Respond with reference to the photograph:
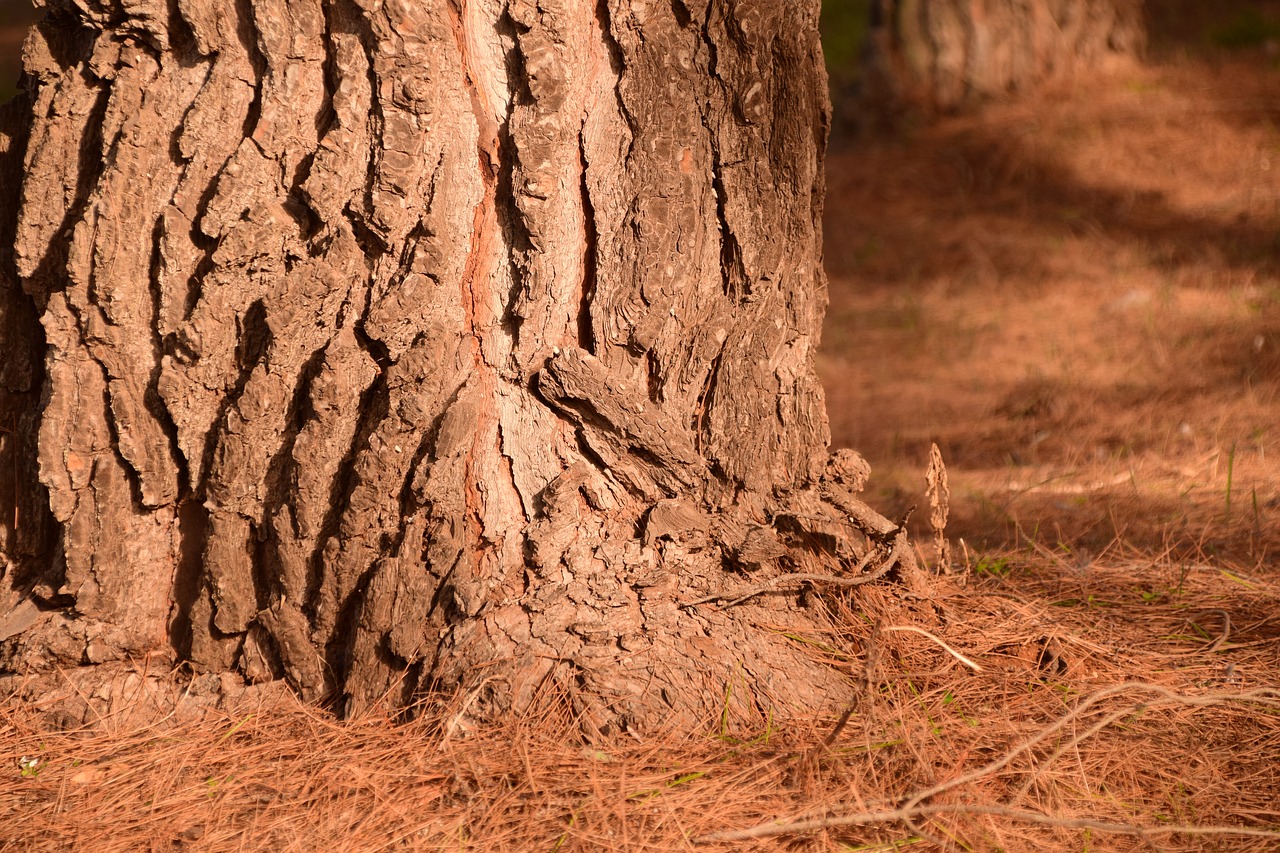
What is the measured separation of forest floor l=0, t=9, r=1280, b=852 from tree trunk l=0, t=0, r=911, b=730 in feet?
0.42

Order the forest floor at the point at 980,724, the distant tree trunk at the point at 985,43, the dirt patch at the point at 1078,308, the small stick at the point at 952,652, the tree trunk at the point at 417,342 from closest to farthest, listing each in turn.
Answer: the forest floor at the point at 980,724 < the tree trunk at the point at 417,342 < the small stick at the point at 952,652 < the dirt patch at the point at 1078,308 < the distant tree trunk at the point at 985,43

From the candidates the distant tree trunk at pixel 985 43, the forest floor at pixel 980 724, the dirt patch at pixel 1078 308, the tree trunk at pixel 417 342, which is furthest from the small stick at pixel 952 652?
the distant tree trunk at pixel 985 43

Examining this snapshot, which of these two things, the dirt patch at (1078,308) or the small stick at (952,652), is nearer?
the small stick at (952,652)

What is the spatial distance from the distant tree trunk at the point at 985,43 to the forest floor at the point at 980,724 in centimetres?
306

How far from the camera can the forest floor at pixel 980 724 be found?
5.18 feet

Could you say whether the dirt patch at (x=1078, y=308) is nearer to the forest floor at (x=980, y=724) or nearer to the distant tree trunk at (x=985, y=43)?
the forest floor at (x=980, y=724)

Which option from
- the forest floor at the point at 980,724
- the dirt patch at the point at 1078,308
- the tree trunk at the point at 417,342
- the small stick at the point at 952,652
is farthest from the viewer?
the dirt patch at the point at 1078,308

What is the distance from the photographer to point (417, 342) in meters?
1.79

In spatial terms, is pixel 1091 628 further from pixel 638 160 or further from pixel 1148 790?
pixel 638 160

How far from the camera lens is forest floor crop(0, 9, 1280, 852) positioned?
5.18 feet

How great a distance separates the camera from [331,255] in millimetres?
1776

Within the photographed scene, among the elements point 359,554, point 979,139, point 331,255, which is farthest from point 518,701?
point 979,139

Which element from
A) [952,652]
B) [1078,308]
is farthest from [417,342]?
[1078,308]

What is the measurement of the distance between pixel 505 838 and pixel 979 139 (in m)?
Answer: 6.09
